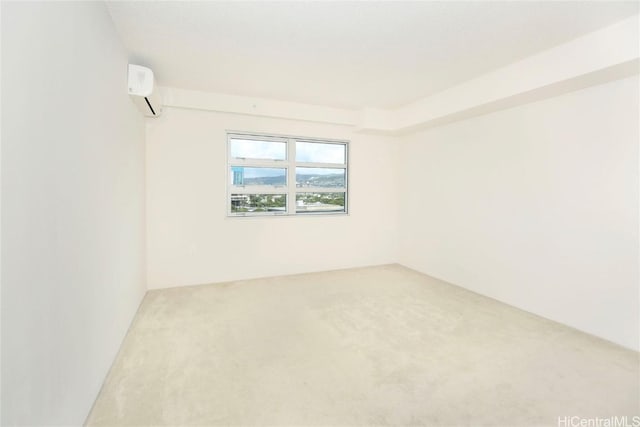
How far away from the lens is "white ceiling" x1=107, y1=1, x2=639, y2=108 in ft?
6.85

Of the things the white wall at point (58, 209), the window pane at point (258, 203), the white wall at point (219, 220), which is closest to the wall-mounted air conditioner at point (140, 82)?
the white wall at point (58, 209)

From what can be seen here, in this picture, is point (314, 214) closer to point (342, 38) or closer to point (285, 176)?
point (285, 176)

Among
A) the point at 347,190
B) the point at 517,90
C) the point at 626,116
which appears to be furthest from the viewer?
the point at 347,190

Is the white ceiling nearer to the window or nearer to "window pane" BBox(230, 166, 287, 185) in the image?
the window

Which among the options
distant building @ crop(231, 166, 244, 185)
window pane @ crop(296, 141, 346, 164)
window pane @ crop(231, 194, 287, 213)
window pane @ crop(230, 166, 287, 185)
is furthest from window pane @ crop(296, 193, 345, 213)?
distant building @ crop(231, 166, 244, 185)

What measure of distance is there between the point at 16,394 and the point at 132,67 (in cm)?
263

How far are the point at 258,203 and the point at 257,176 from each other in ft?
1.26

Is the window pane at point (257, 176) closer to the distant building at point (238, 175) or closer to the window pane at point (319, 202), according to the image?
the distant building at point (238, 175)

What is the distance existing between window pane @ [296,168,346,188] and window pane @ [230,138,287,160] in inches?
15.0

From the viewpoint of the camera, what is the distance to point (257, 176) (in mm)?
4270

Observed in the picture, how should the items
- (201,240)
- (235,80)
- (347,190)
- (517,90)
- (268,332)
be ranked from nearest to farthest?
(268,332), (517,90), (235,80), (201,240), (347,190)

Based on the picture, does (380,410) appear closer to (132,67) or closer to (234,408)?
(234,408)

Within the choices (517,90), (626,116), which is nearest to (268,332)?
(517,90)

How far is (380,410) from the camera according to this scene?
170cm
